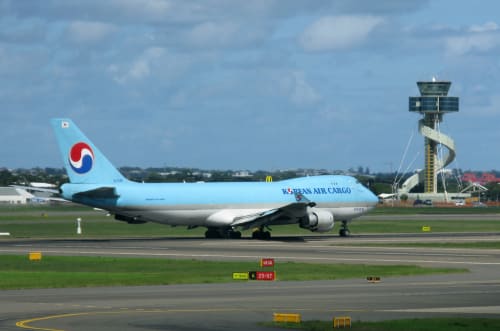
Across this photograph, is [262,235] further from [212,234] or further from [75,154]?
[75,154]

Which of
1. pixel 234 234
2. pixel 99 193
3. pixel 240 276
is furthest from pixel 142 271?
pixel 234 234

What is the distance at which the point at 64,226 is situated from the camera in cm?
9656

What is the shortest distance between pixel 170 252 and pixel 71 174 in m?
12.6

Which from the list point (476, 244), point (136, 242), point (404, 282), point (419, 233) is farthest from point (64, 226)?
point (404, 282)

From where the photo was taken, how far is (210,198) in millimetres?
77125

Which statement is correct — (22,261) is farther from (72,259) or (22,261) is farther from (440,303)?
(440,303)

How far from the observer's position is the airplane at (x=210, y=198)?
72562mm

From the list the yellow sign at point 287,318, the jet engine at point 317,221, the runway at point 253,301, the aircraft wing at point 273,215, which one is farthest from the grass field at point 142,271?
the jet engine at point 317,221

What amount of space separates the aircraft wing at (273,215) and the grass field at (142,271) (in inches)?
818

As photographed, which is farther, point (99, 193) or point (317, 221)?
point (317, 221)

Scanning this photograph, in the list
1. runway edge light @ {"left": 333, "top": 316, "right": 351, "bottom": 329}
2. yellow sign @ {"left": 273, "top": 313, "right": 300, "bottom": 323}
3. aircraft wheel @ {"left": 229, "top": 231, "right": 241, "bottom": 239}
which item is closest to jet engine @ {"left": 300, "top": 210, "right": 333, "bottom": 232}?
aircraft wheel @ {"left": 229, "top": 231, "right": 241, "bottom": 239}

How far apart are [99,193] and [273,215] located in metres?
12.5

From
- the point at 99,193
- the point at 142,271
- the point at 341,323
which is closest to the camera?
the point at 341,323

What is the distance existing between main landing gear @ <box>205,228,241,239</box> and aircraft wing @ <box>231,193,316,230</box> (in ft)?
2.99
